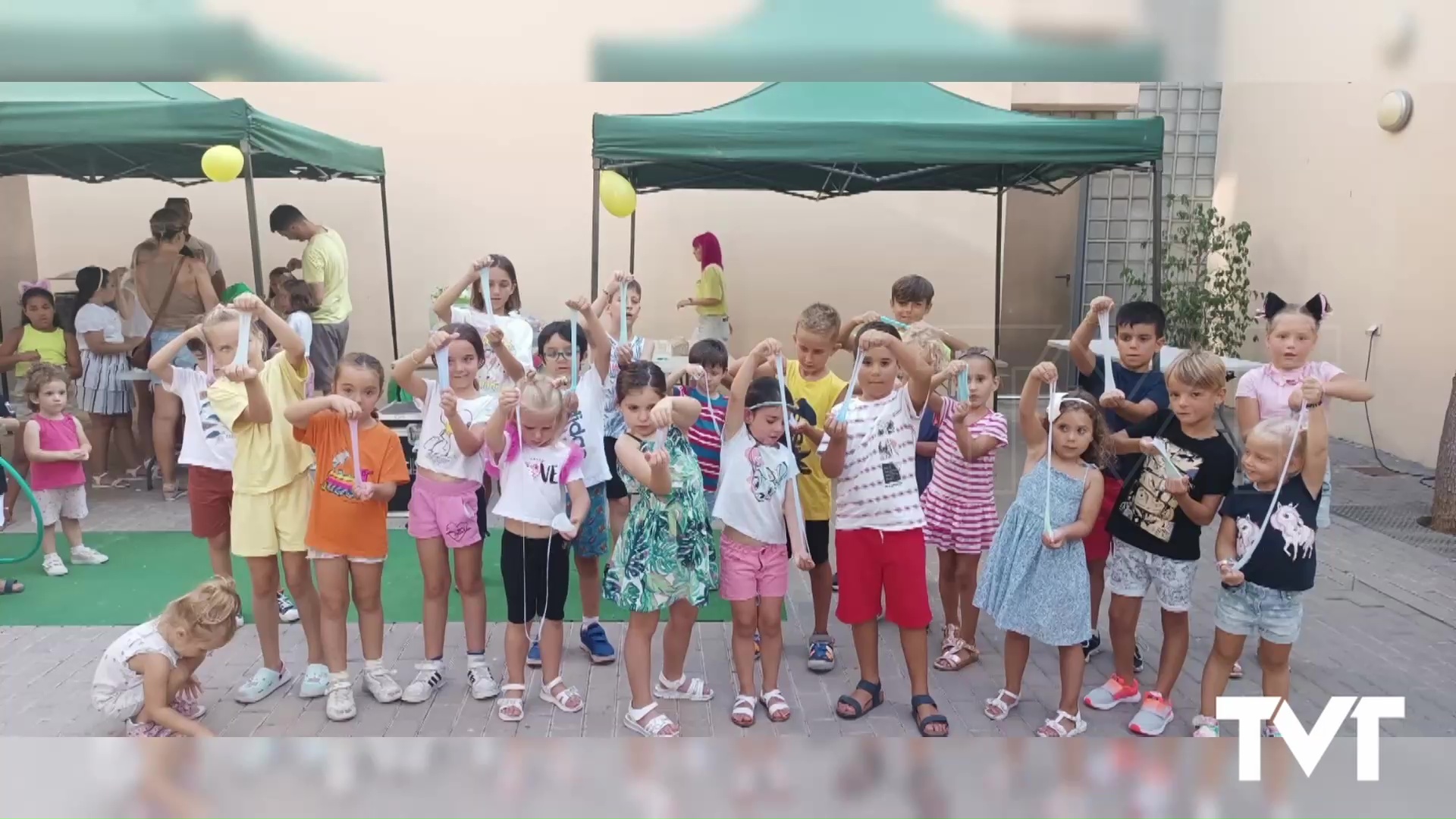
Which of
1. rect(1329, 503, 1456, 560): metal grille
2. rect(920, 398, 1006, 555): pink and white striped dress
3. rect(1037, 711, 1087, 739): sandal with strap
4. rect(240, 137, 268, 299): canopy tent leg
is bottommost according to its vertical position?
rect(1329, 503, 1456, 560): metal grille

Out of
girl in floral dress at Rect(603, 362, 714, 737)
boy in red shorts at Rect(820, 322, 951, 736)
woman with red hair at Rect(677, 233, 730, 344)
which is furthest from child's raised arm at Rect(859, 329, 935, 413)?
woman with red hair at Rect(677, 233, 730, 344)

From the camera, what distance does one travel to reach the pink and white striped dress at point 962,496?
388 cm

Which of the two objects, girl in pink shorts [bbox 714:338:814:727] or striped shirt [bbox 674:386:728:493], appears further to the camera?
striped shirt [bbox 674:386:728:493]

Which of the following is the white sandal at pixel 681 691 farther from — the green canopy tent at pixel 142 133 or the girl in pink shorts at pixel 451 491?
the green canopy tent at pixel 142 133

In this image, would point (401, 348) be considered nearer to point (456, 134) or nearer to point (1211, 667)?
point (456, 134)

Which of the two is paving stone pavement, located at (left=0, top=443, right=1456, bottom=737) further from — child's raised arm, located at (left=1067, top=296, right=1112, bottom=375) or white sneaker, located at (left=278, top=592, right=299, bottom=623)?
child's raised arm, located at (left=1067, top=296, right=1112, bottom=375)

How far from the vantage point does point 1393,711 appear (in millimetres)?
1421

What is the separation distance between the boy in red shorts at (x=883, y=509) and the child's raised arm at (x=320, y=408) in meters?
1.59

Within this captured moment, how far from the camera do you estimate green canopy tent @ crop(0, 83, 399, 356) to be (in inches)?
210

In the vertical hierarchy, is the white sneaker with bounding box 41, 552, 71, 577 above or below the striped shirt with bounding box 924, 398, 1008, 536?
below

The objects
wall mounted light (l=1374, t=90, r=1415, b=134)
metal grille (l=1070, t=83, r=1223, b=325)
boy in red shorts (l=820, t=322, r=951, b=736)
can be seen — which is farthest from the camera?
metal grille (l=1070, t=83, r=1223, b=325)

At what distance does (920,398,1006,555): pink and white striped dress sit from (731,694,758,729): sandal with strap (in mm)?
974

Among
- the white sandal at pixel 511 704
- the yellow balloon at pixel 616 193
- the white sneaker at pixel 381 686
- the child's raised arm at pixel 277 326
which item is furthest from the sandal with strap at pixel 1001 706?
the yellow balloon at pixel 616 193

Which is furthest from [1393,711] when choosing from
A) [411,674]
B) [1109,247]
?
[1109,247]
